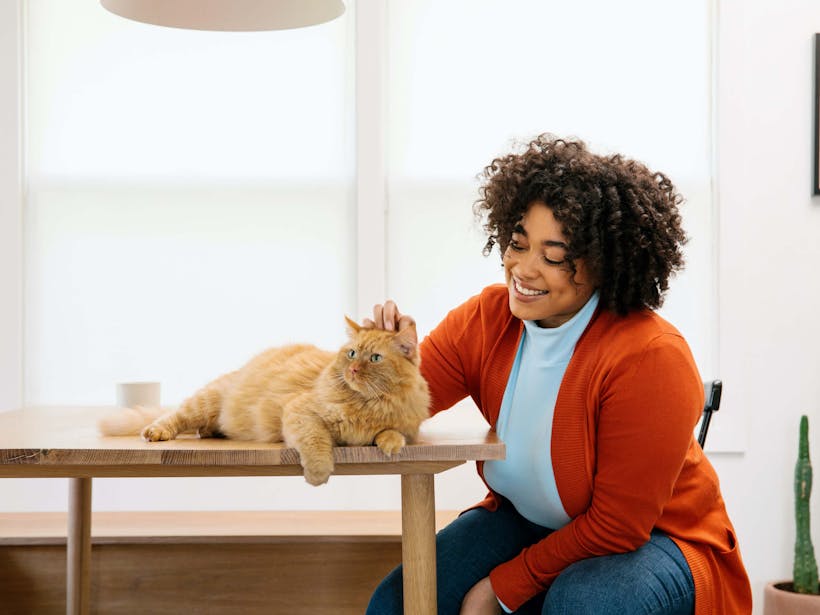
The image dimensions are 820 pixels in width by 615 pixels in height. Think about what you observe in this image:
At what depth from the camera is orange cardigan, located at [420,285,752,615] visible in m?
1.49

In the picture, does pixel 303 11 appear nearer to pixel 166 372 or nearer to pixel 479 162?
pixel 479 162

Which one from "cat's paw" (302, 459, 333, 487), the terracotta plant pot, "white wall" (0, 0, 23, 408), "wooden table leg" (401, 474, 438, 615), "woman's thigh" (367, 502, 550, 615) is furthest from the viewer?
"white wall" (0, 0, 23, 408)

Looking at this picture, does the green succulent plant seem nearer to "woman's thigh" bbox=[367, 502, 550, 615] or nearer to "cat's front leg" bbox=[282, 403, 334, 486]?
"woman's thigh" bbox=[367, 502, 550, 615]

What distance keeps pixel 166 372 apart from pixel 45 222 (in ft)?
2.24

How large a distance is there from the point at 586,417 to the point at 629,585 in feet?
0.94

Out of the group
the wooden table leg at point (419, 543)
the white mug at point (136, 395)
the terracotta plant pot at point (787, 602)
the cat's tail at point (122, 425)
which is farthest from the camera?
the terracotta plant pot at point (787, 602)

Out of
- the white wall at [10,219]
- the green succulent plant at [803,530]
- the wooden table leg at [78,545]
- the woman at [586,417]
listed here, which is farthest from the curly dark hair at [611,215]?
the white wall at [10,219]

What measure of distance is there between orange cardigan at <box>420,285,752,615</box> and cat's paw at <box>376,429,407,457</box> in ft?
1.14

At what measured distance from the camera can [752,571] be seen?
3.12 m

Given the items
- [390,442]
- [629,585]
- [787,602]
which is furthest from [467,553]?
[787,602]

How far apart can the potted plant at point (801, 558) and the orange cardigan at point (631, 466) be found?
1386 mm

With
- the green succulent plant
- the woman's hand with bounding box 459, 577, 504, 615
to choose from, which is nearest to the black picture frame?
the green succulent plant

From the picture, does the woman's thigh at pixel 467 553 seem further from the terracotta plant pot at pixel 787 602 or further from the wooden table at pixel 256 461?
the terracotta plant pot at pixel 787 602

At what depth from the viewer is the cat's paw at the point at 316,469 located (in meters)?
1.29
